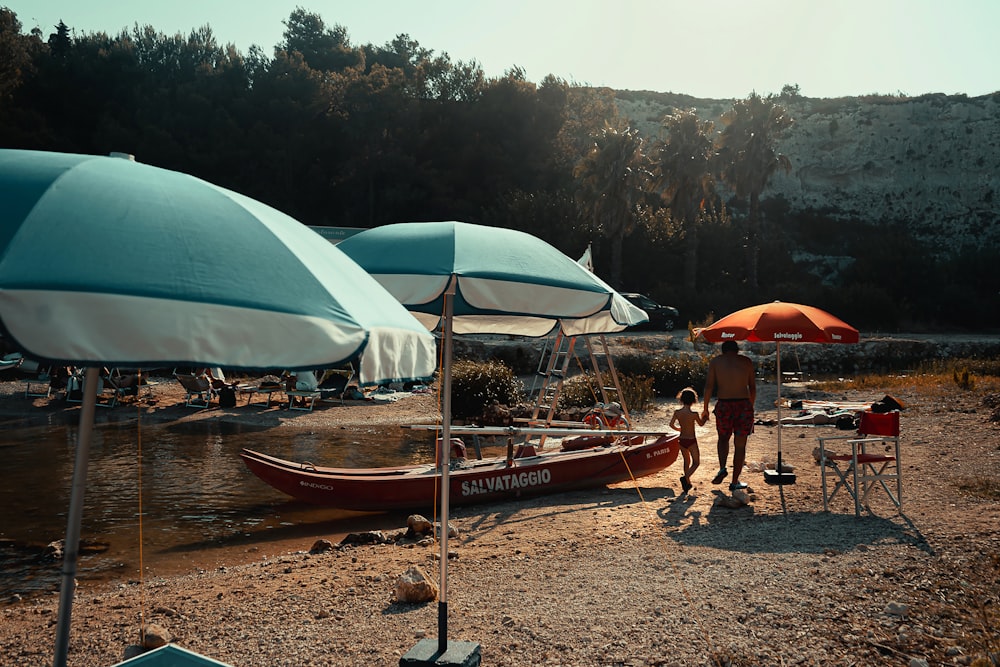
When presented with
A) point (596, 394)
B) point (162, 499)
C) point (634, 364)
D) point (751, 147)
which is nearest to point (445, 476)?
point (162, 499)

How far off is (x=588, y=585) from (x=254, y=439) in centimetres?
1158

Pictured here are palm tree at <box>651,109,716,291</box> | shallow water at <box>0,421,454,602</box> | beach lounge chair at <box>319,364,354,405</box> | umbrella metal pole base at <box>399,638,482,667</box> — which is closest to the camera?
umbrella metal pole base at <box>399,638,482,667</box>

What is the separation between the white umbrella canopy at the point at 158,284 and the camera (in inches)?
100

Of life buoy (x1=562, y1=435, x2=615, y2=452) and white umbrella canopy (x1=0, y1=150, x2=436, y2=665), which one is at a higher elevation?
white umbrella canopy (x1=0, y1=150, x2=436, y2=665)

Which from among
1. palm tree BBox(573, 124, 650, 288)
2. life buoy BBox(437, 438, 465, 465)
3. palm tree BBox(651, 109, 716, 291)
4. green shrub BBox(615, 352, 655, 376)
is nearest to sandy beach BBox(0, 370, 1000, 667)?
life buoy BBox(437, 438, 465, 465)

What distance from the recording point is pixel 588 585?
6676 mm

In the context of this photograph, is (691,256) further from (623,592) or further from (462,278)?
(462,278)

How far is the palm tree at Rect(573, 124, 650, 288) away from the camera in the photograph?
41.1 meters

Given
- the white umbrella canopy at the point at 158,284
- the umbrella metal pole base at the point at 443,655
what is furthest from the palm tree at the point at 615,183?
the white umbrella canopy at the point at 158,284

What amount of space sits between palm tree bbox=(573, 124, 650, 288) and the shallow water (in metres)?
26.2

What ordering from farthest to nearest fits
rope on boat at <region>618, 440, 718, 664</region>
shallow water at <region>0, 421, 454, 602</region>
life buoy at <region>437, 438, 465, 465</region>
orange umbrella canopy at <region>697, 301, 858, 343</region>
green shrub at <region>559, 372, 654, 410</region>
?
green shrub at <region>559, 372, 654, 410</region>, life buoy at <region>437, 438, 465, 465</region>, orange umbrella canopy at <region>697, 301, 858, 343</region>, shallow water at <region>0, 421, 454, 602</region>, rope on boat at <region>618, 440, 718, 664</region>

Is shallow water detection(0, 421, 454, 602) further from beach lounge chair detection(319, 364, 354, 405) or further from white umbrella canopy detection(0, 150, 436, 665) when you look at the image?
white umbrella canopy detection(0, 150, 436, 665)

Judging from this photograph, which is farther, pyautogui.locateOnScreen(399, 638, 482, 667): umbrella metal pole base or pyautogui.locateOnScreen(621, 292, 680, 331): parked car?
pyautogui.locateOnScreen(621, 292, 680, 331): parked car

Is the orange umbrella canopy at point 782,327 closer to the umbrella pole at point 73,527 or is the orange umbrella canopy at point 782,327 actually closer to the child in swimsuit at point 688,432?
the child in swimsuit at point 688,432
